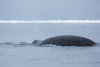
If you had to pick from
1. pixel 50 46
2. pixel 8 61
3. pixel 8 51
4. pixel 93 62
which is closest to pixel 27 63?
pixel 8 61

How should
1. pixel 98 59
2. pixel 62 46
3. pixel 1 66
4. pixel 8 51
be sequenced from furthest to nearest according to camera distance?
1. pixel 62 46
2. pixel 8 51
3. pixel 98 59
4. pixel 1 66

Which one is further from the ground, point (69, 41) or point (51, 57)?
point (69, 41)

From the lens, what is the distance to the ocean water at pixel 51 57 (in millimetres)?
19438

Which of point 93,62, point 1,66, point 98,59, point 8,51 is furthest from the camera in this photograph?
point 8,51

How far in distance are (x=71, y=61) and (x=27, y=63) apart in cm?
236

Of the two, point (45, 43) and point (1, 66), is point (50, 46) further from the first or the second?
point (1, 66)

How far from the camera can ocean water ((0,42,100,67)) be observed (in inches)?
765

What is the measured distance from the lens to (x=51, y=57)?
2228cm

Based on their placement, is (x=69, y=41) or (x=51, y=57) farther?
(x=69, y=41)

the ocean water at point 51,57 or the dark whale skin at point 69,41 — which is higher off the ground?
the dark whale skin at point 69,41

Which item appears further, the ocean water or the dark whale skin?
the dark whale skin

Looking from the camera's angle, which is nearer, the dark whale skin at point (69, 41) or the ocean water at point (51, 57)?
the ocean water at point (51, 57)

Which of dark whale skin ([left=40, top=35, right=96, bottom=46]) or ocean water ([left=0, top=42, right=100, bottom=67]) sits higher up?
dark whale skin ([left=40, top=35, right=96, bottom=46])

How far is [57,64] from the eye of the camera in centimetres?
1941
